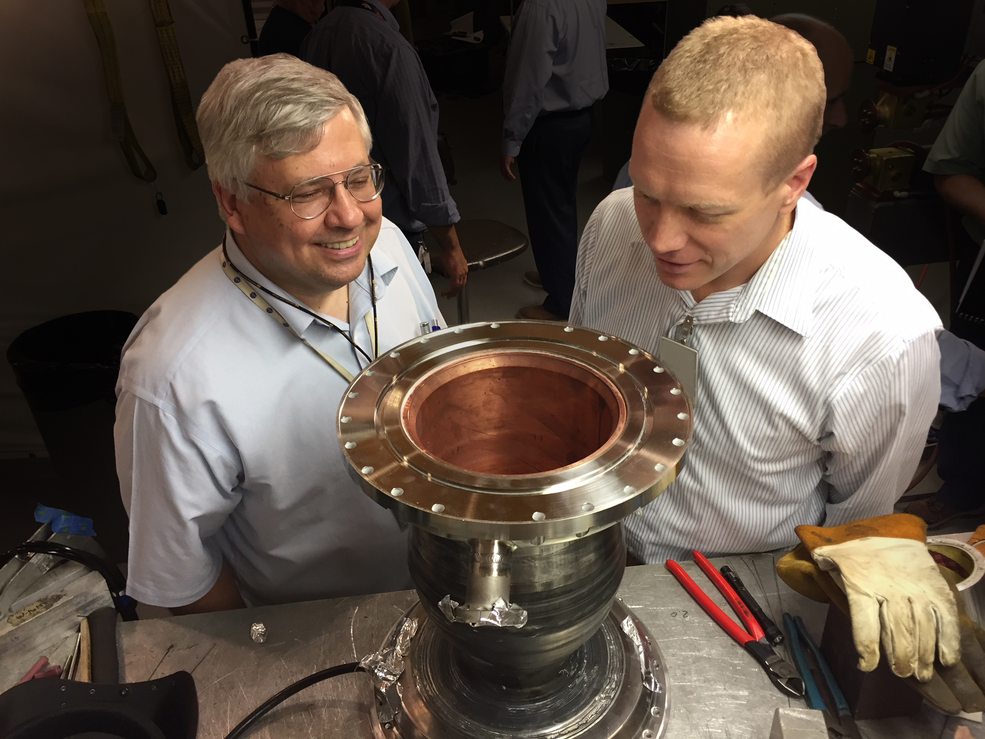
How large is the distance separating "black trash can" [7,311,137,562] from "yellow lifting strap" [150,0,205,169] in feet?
2.90

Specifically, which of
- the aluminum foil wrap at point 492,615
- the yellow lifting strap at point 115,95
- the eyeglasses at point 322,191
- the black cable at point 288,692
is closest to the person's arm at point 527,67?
the yellow lifting strap at point 115,95

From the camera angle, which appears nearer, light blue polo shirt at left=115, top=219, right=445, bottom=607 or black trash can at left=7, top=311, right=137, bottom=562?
light blue polo shirt at left=115, top=219, right=445, bottom=607

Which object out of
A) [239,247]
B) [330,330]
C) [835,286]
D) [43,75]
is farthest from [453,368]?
[43,75]

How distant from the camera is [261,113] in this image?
40.2 inches

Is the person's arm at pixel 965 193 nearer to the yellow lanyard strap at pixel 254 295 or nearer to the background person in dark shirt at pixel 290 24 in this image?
the yellow lanyard strap at pixel 254 295

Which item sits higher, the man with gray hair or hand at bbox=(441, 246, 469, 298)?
the man with gray hair

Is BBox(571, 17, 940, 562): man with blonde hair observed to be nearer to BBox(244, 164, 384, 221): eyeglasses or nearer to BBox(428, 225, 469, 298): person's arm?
BBox(244, 164, 384, 221): eyeglasses

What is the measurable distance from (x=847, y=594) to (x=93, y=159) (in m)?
3.11

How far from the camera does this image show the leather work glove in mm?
868

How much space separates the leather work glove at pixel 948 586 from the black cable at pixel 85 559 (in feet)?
3.47

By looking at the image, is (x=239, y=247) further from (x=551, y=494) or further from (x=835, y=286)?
(x=835, y=286)

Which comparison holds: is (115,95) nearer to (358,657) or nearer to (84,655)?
(84,655)

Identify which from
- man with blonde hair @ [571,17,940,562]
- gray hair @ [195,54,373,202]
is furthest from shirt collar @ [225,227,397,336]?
man with blonde hair @ [571,17,940,562]

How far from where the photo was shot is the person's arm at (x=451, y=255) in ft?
8.11
